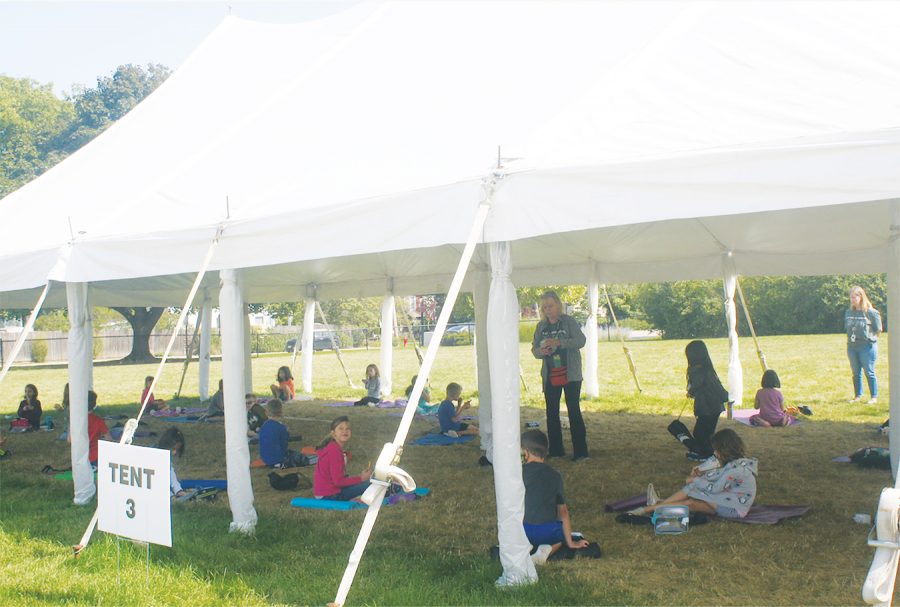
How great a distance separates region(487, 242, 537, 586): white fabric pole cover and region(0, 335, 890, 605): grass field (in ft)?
0.65

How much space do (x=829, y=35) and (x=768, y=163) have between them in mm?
1401

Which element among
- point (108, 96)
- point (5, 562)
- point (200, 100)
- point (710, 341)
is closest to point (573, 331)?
point (200, 100)

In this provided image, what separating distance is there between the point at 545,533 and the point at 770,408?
21.6 ft

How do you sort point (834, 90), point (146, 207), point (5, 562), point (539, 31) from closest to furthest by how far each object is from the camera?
point (834, 90)
point (5, 562)
point (539, 31)
point (146, 207)

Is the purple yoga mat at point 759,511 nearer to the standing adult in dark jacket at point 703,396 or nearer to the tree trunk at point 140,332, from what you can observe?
the standing adult in dark jacket at point 703,396

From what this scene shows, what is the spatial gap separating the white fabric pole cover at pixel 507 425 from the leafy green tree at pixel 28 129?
151 ft

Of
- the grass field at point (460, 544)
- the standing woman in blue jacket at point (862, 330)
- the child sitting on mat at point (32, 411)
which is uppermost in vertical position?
the standing woman in blue jacket at point (862, 330)

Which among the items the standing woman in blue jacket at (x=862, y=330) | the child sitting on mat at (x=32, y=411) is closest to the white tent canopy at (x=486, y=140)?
the standing woman in blue jacket at (x=862, y=330)

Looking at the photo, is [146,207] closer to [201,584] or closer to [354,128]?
[354,128]

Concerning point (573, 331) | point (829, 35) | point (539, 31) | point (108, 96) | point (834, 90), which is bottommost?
point (573, 331)

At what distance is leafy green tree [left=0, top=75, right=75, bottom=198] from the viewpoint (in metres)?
50.9

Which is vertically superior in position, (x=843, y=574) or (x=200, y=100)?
(x=200, y=100)

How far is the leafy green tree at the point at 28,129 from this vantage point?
167 ft

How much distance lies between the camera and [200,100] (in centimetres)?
901
